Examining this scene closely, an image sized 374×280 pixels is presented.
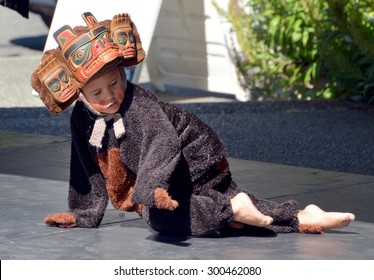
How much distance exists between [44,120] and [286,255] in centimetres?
476

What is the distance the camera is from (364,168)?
6.96 metres

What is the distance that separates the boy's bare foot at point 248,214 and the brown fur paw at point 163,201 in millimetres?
438

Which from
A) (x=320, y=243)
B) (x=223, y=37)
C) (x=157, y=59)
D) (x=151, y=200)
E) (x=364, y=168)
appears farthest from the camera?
(x=157, y=59)

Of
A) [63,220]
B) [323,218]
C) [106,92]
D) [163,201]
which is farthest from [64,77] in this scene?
[323,218]

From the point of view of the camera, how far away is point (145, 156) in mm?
4801

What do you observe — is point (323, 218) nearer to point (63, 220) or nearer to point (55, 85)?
point (63, 220)

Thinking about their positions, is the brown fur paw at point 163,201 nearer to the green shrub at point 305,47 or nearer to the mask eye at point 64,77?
the mask eye at point 64,77

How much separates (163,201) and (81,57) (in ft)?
2.62

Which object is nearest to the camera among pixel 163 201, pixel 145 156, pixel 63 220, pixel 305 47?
pixel 163 201

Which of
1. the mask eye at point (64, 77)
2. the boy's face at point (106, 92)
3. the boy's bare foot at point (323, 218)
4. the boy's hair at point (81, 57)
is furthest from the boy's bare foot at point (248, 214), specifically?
the mask eye at point (64, 77)

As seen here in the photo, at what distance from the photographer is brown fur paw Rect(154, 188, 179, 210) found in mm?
4523

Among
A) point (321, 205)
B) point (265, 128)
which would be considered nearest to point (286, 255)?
point (321, 205)

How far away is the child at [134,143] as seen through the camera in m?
4.83

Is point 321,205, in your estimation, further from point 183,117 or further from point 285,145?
point 285,145
